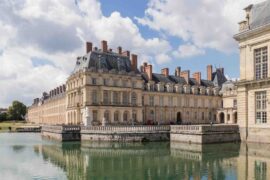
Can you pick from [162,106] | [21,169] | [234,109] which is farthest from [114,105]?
[21,169]

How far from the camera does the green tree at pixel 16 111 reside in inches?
3579

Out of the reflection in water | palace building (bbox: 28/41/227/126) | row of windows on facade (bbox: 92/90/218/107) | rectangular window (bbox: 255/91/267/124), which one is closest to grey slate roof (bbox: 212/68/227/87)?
palace building (bbox: 28/41/227/126)

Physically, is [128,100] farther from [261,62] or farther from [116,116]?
[261,62]

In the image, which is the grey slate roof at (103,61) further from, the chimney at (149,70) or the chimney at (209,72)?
the chimney at (209,72)

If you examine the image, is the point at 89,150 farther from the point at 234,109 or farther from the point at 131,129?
the point at 234,109

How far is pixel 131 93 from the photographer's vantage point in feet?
139

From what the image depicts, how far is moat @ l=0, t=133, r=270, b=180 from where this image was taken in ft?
47.0

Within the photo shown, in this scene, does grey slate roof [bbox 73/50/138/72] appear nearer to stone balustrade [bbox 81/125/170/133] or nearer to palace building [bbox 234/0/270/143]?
stone balustrade [bbox 81/125/170/133]

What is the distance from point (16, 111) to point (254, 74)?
261 ft

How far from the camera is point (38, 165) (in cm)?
1788

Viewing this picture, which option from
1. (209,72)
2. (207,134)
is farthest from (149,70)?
(207,134)

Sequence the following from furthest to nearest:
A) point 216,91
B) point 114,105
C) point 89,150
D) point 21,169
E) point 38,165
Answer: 1. point 216,91
2. point 114,105
3. point 89,150
4. point 38,165
5. point 21,169

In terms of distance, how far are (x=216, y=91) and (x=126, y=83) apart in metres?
17.9

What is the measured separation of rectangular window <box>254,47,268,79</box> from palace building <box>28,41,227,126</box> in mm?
16692
